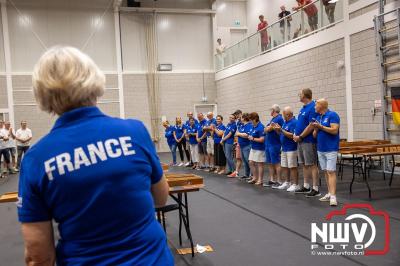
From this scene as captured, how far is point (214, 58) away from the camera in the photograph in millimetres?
17438

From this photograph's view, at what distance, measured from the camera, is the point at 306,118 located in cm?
593

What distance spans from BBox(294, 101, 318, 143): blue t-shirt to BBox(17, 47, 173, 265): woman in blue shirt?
509 centimetres

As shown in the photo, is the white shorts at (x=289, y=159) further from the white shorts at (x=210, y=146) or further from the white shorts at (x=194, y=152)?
the white shorts at (x=194, y=152)

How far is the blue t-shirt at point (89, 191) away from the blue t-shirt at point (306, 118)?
5.10 meters

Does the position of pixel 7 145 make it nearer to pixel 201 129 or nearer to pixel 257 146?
pixel 201 129

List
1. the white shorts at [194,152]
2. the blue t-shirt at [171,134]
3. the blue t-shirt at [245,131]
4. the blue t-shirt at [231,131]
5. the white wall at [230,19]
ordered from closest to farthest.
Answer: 1. the blue t-shirt at [245,131]
2. the blue t-shirt at [231,131]
3. the white shorts at [194,152]
4. the blue t-shirt at [171,134]
5. the white wall at [230,19]

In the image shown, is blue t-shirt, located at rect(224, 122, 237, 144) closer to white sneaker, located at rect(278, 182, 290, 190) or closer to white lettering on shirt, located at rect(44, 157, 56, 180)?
white sneaker, located at rect(278, 182, 290, 190)

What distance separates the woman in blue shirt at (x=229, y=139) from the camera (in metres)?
8.90

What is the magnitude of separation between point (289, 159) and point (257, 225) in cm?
222

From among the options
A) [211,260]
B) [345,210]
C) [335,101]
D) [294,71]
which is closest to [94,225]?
[211,260]

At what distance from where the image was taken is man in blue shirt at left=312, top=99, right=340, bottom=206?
5.29m

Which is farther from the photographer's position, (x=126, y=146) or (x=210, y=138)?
(x=210, y=138)

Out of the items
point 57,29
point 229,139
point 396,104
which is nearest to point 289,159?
point 229,139

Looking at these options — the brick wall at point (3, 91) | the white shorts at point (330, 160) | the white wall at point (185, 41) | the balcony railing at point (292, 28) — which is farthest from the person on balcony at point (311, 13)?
the brick wall at point (3, 91)
